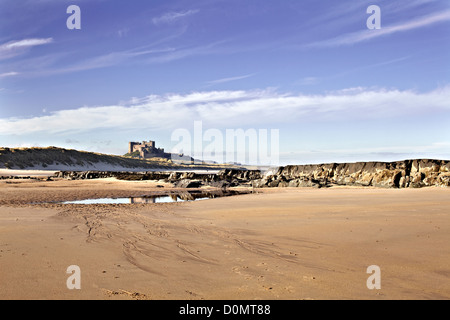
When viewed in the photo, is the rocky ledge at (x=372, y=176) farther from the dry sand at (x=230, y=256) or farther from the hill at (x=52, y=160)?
the hill at (x=52, y=160)

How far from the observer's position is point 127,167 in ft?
358

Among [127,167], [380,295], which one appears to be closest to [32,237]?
[380,295]

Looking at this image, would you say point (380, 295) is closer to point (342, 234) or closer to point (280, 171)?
point (342, 234)

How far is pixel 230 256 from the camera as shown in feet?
21.1

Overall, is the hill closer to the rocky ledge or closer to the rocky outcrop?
the rocky ledge

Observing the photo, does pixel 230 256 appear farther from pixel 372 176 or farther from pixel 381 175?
pixel 372 176

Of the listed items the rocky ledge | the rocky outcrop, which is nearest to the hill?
the rocky ledge

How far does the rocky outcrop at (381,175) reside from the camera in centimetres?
2555

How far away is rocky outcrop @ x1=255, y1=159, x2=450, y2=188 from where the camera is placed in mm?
25547

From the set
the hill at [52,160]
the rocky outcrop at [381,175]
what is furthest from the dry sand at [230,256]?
the hill at [52,160]

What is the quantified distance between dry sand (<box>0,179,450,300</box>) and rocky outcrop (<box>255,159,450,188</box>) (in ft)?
56.4

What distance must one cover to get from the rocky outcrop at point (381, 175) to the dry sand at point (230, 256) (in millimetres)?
17201

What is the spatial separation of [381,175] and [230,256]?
1057 inches
